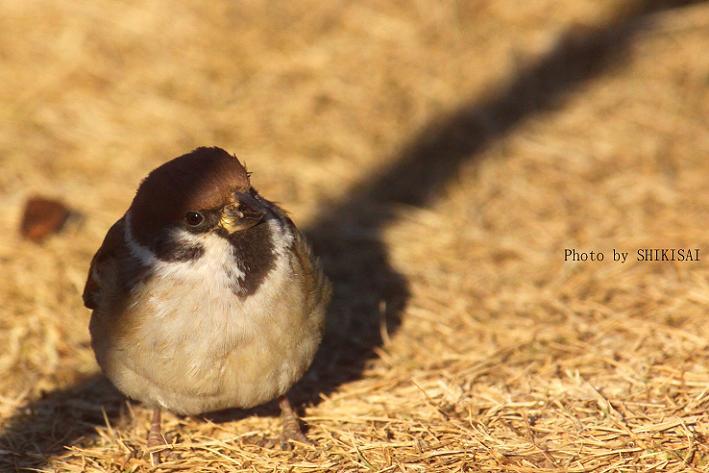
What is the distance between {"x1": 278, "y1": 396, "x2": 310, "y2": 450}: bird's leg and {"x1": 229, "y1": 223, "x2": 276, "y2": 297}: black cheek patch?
81 cm

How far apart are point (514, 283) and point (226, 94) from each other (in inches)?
123

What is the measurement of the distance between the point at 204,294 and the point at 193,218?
313 millimetres

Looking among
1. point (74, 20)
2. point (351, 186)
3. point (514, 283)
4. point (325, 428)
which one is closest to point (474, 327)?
point (514, 283)

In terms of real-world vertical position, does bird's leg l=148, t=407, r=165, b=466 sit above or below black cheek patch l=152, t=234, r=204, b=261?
below

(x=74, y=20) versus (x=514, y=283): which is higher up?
(x=74, y=20)

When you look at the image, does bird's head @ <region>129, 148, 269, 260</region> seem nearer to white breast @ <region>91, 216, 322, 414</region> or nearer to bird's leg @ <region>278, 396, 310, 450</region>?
white breast @ <region>91, 216, 322, 414</region>

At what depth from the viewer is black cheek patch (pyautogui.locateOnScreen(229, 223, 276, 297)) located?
3762 mm

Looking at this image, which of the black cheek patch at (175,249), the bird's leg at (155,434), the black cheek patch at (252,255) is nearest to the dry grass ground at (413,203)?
the bird's leg at (155,434)

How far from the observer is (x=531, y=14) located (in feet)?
27.5

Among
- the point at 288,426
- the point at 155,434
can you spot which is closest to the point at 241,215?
the point at 288,426

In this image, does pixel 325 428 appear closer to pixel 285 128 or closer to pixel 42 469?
pixel 42 469

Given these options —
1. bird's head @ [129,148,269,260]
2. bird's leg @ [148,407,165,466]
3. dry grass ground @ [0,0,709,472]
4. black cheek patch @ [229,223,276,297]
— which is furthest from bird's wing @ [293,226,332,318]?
bird's leg @ [148,407,165,466]

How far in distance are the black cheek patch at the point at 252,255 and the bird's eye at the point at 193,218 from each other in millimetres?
135

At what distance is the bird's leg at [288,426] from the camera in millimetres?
4316
